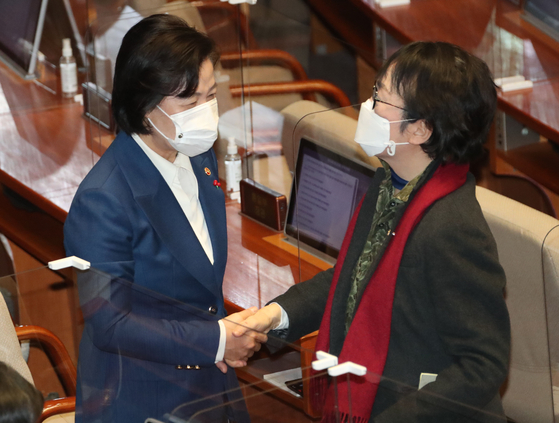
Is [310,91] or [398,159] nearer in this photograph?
[398,159]

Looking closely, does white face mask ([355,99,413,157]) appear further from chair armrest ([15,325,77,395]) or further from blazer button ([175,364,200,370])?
chair armrest ([15,325,77,395])

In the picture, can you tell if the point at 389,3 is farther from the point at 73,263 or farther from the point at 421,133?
the point at 73,263

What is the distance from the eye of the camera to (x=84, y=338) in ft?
5.78

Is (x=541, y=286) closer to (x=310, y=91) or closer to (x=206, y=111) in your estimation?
(x=206, y=111)

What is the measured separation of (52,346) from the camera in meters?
1.91

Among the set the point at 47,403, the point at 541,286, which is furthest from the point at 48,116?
the point at 541,286

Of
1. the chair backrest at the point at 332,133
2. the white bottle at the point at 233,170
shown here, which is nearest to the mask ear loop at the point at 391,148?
the chair backrest at the point at 332,133

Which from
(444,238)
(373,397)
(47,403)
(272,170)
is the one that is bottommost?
(47,403)

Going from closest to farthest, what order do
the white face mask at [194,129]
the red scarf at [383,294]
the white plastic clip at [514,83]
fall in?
the red scarf at [383,294] < the white face mask at [194,129] < the white plastic clip at [514,83]

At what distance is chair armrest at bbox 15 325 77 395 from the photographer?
1.90 m

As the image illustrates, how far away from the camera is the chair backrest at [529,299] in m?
2.10

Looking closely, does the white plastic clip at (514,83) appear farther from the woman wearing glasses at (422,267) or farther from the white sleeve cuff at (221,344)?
the white sleeve cuff at (221,344)

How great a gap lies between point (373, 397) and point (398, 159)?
0.49 m

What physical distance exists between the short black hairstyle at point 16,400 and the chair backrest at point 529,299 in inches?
51.8
